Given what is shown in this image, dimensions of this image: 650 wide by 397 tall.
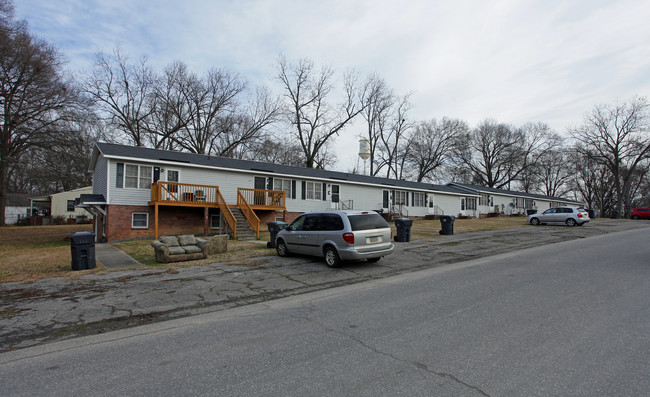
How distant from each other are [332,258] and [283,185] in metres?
15.1

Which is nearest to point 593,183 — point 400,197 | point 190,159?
point 400,197

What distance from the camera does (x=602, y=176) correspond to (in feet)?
210

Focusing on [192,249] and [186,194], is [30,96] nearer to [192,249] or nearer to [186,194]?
[186,194]

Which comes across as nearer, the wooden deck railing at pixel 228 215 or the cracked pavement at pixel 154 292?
the cracked pavement at pixel 154 292

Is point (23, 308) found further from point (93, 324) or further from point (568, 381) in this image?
point (568, 381)

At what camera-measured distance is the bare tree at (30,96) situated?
79.6ft

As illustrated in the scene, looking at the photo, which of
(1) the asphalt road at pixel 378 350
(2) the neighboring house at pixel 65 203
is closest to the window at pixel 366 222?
(1) the asphalt road at pixel 378 350

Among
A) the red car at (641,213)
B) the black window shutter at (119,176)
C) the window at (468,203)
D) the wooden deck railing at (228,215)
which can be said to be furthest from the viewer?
the red car at (641,213)

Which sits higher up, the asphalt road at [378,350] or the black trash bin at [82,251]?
the black trash bin at [82,251]

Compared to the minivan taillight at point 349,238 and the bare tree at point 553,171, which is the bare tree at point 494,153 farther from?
the minivan taillight at point 349,238

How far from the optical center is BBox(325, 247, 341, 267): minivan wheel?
9578 mm

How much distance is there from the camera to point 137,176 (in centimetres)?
1886

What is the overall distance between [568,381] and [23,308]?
815cm

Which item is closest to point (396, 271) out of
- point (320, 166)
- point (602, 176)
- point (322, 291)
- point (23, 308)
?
point (322, 291)
